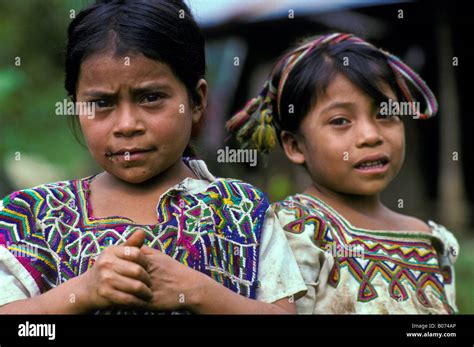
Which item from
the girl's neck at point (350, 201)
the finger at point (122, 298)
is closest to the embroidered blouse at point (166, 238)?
the finger at point (122, 298)

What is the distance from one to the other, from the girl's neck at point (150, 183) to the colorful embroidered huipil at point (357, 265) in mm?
526

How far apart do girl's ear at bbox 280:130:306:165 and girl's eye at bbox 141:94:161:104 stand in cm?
91

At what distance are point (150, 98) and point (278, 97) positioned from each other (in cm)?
94

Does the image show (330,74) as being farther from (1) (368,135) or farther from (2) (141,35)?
(2) (141,35)

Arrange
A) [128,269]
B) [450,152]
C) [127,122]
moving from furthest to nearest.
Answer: [450,152] → [127,122] → [128,269]

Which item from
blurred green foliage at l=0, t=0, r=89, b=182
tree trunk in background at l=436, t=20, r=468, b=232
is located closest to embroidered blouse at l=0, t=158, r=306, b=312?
blurred green foliage at l=0, t=0, r=89, b=182

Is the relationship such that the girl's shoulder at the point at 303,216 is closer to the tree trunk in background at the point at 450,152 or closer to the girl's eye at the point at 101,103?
the girl's eye at the point at 101,103

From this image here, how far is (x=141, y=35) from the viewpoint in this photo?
2.57m

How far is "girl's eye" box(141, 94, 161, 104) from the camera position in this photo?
257cm

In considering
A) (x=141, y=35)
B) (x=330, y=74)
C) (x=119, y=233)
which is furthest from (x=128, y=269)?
(x=330, y=74)

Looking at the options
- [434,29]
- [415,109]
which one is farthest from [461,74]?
[415,109]

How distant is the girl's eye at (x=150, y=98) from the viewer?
2574mm

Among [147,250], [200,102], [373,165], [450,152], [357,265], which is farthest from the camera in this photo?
[450,152]

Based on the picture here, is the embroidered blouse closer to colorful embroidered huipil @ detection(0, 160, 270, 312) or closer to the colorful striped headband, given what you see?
colorful embroidered huipil @ detection(0, 160, 270, 312)
